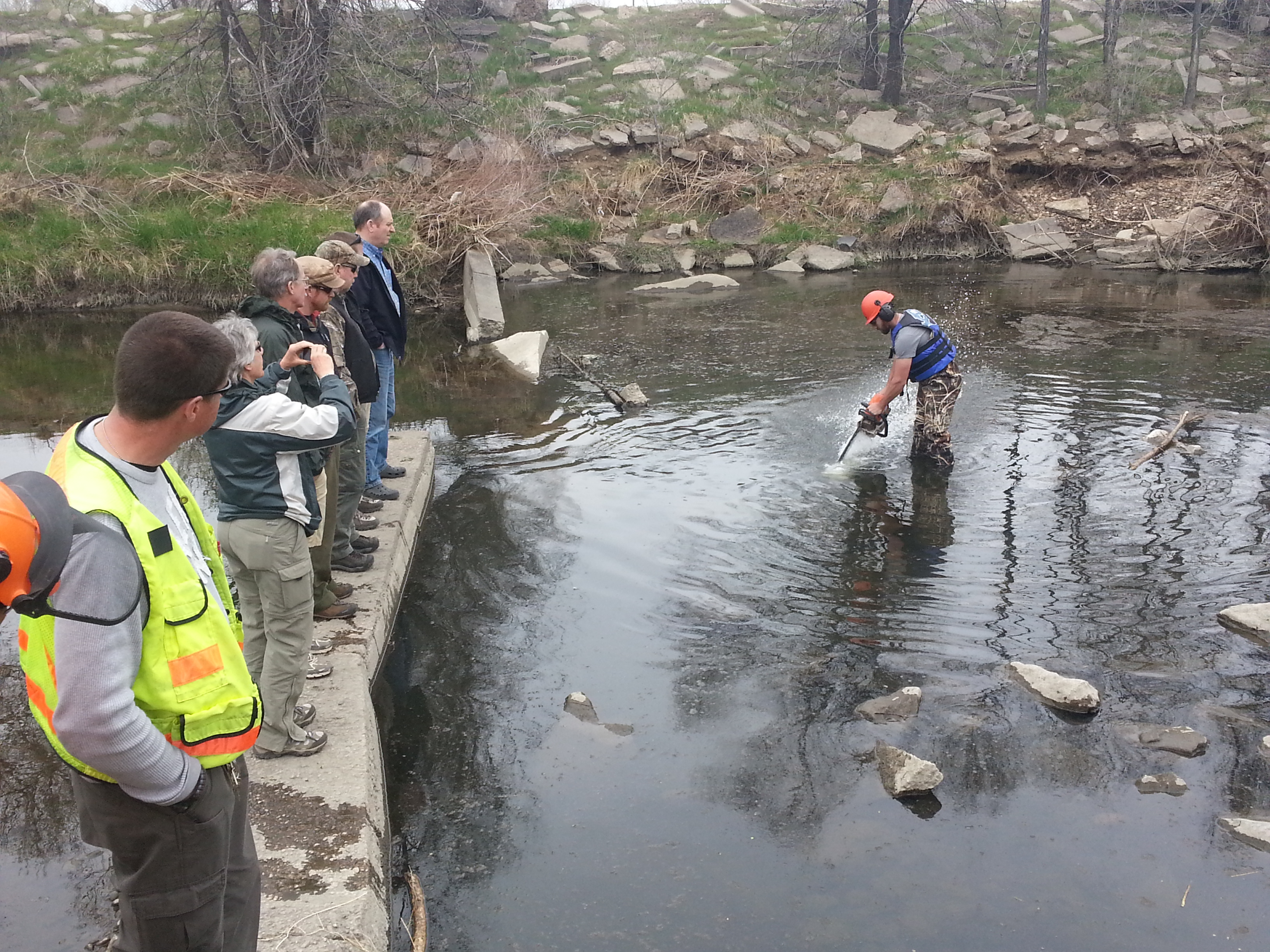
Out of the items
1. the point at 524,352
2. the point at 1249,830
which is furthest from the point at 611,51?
the point at 1249,830

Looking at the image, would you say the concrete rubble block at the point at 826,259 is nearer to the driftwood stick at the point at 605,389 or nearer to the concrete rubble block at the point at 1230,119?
the driftwood stick at the point at 605,389

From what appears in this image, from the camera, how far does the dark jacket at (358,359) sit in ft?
19.3

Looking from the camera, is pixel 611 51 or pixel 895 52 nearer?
pixel 895 52

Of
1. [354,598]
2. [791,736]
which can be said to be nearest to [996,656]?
[791,736]

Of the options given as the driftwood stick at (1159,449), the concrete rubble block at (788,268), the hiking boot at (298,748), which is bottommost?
the concrete rubble block at (788,268)

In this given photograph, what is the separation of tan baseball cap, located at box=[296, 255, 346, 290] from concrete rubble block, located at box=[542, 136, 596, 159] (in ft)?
61.6

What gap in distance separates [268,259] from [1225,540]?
615cm

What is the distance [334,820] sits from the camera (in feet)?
12.3

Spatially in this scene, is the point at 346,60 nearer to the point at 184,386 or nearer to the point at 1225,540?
the point at 1225,540

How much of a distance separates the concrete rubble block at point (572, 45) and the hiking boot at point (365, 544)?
25001 mm

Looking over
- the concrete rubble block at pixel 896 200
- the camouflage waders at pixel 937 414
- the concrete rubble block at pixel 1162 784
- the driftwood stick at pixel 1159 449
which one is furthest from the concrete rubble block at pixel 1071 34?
the concrete rubble block at pixel 1162 784

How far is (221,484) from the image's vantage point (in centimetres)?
389

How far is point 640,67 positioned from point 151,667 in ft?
89.2

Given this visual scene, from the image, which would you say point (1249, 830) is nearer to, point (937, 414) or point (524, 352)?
point (937, 414)
